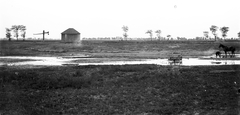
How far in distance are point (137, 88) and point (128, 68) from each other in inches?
323

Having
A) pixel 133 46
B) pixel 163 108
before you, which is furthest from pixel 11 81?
pixel 133 46

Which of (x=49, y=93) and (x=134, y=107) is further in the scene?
(x=49, y=93)

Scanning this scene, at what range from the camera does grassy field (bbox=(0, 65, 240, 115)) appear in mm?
12719

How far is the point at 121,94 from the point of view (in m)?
15.2

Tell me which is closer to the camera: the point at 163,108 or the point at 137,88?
the point at 163,108

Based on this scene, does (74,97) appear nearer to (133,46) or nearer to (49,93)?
(49,93)

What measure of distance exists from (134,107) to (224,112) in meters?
3.96

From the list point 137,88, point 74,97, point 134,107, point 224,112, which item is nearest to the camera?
point 224,112

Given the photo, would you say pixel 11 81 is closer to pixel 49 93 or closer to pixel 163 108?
pixel 49 93

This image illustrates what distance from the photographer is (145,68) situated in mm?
24938

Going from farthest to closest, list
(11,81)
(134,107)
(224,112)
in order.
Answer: (11,81) < (134,107) < (224,112)

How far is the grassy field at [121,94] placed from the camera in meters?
12.7

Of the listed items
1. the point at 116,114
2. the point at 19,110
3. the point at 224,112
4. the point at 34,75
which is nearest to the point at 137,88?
the point at 116,114

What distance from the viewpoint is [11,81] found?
61.4 ft
